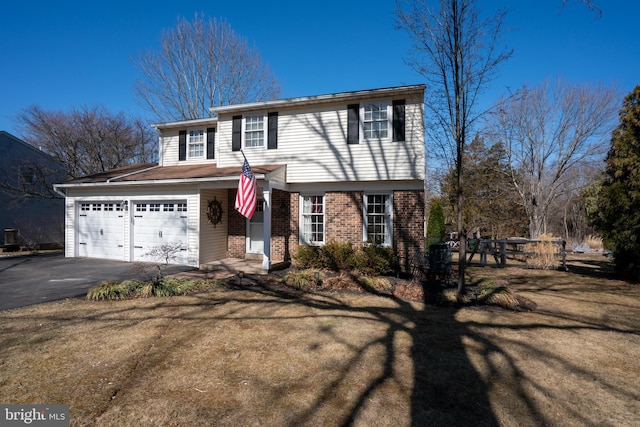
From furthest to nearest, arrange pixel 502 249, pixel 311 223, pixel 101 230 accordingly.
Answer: pixel 101 230
pixel 502 249
pixel 311 223

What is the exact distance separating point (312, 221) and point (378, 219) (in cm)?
239

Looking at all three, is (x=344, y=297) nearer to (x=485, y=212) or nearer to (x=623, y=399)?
(x=623, y=399)

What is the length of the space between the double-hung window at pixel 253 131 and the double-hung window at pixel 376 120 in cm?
384

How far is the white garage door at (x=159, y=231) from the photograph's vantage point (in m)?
11.7

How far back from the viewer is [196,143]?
13844mm

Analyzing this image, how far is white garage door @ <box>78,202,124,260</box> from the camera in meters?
12.8

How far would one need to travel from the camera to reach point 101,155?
2331 cm

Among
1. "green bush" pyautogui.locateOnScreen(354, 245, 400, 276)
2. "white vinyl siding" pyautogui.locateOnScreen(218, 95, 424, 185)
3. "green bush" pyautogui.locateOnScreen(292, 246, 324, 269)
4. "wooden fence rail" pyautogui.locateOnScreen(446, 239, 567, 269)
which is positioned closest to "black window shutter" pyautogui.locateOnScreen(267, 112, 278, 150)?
"white vinyl siding" pyautogui.locateOnScreen(218, 95, 424, 185)

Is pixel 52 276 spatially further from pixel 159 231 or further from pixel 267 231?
pixel 267 231

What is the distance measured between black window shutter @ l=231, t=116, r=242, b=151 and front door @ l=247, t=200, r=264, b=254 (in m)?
2.29

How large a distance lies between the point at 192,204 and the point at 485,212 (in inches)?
895

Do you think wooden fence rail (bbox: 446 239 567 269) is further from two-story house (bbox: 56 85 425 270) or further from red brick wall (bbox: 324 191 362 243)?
red brick wall (bbox: 324 191 362 243)

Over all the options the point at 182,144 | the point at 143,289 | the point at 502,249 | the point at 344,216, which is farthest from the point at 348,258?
the point at 182,144

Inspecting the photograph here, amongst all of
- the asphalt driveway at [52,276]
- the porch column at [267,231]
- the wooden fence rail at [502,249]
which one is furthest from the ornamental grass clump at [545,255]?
the asphalt driveway at [52,276]
